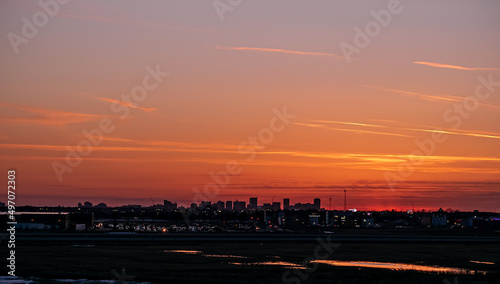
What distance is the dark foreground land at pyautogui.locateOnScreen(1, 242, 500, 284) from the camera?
58.1m

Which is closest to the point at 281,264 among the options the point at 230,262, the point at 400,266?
the point at 230,262

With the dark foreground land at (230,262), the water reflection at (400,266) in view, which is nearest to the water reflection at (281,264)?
the dark foreground land at (230,262)

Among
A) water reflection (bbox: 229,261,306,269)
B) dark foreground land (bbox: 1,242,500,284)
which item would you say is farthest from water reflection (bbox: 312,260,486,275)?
water reflection (bbox: 229,261,306,269)

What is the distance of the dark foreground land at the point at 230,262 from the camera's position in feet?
190

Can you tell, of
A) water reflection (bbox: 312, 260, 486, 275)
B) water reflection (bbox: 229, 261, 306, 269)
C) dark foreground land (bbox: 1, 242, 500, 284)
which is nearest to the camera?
dark foreground land (bbox: 1, 242, 500, 284)

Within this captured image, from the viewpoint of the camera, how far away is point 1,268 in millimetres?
61656

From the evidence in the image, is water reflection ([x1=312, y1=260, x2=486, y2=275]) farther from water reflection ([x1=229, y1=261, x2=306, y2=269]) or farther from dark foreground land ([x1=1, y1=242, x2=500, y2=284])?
water reflection ([x1=229, y1=261, x2=306, y2=269])

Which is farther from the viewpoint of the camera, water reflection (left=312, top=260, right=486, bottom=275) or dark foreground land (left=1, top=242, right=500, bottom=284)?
water reflection (left=312, top=260, right=486, bottom=275)

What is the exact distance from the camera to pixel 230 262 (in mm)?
71312

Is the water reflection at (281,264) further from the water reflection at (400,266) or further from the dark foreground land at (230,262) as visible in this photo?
the water reflection at (400,266)

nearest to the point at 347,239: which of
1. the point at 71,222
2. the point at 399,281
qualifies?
the point at 399,281

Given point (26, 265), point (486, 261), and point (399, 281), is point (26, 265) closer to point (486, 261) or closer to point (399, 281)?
point (399, 281)

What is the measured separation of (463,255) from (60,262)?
57037 millimetres

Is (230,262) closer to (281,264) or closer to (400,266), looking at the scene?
(281,264)
